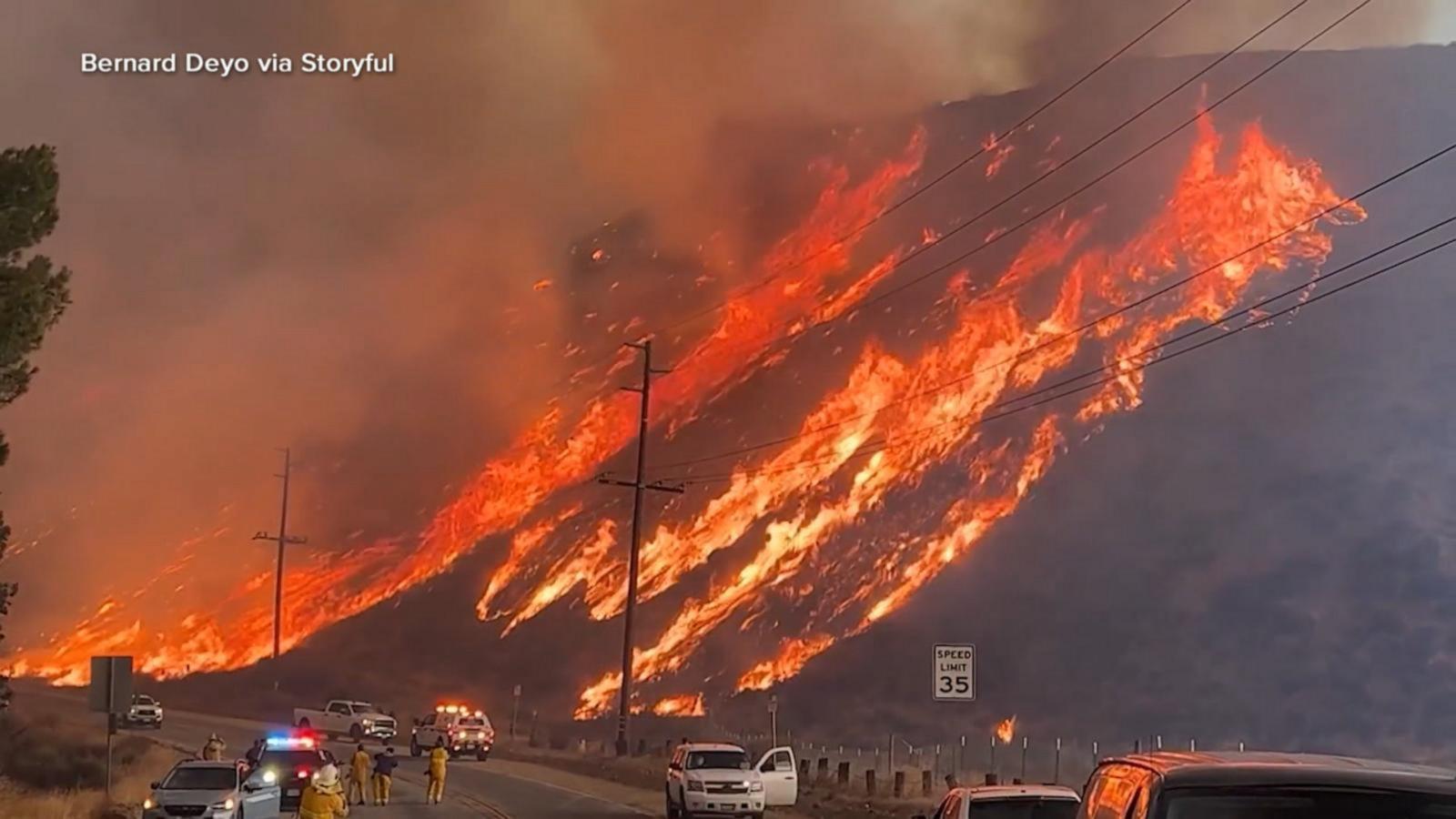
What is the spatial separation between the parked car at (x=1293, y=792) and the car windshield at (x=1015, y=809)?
8885 mm

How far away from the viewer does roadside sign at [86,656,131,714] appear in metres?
27.7

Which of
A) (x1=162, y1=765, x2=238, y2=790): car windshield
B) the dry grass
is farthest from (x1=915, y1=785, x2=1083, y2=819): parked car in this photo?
the dry grass

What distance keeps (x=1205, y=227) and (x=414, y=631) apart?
227 ft

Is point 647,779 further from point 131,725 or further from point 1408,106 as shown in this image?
point 1408,106

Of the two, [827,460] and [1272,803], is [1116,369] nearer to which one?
[827,460]

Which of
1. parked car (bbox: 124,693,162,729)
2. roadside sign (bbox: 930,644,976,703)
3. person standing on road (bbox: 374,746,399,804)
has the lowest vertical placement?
parked car (bbox: 124,693,162,729)

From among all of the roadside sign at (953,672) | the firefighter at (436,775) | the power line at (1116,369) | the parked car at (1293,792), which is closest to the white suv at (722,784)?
the firefighter at (436,775)

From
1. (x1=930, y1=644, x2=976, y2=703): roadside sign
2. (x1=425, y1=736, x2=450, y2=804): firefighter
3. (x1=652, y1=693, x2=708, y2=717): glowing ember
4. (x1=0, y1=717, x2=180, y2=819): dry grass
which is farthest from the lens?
(x1=652, y1=693, x2=708, y2=717): glowing ember

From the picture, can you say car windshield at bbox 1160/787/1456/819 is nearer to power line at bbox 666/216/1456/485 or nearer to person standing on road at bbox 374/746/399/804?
person standing on road at bbox 374/746/399/804

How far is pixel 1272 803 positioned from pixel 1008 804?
9.44 metres

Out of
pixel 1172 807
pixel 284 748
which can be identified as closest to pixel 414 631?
pixel 284 748

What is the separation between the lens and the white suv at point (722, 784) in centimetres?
3139

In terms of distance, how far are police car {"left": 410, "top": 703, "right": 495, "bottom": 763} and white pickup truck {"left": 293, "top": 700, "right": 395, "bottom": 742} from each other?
13.7ft

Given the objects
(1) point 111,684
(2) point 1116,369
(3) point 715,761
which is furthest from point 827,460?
(1) point 111,684
